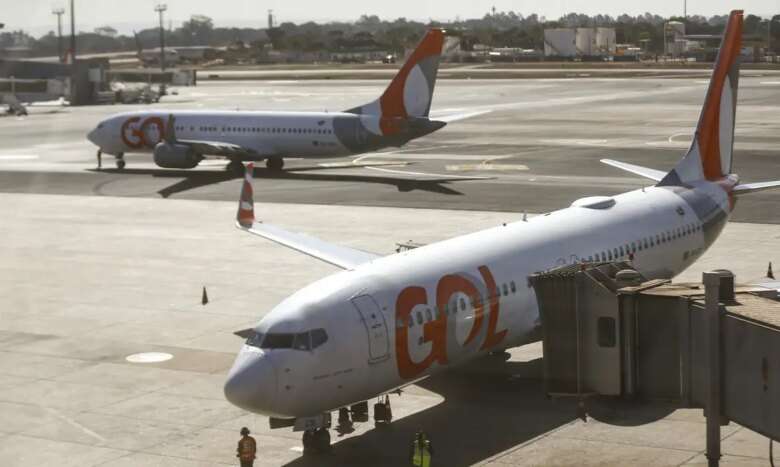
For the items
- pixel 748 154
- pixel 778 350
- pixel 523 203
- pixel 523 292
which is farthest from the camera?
pixel 748 154

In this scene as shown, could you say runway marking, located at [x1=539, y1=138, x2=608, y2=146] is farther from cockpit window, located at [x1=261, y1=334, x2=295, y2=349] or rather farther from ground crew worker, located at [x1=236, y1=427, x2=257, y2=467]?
ground crew worker, located at [x1=236, y1=427, x2=257, y2=467]

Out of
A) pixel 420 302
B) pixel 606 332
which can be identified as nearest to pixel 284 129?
pixel 420 302

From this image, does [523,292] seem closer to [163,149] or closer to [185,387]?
[185,387]

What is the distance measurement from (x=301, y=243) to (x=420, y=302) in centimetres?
1216

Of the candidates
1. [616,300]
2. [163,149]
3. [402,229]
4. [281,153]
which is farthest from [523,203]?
[616,300]

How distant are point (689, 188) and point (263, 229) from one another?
1706 cm

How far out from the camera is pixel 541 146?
116 m

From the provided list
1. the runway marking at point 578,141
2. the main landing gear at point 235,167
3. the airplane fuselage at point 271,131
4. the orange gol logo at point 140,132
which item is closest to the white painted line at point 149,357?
the airplane fuselage at point 271,131

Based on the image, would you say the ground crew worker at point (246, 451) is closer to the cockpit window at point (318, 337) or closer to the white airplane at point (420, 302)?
the white airplane at point (420, 302)

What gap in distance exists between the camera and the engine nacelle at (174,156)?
9794 cm

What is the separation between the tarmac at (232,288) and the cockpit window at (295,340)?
10.2 ft

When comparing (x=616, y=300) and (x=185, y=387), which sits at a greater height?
(x=616, y=300)

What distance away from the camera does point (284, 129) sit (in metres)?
98.1

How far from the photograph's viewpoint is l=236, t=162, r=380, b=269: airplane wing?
44062mm
